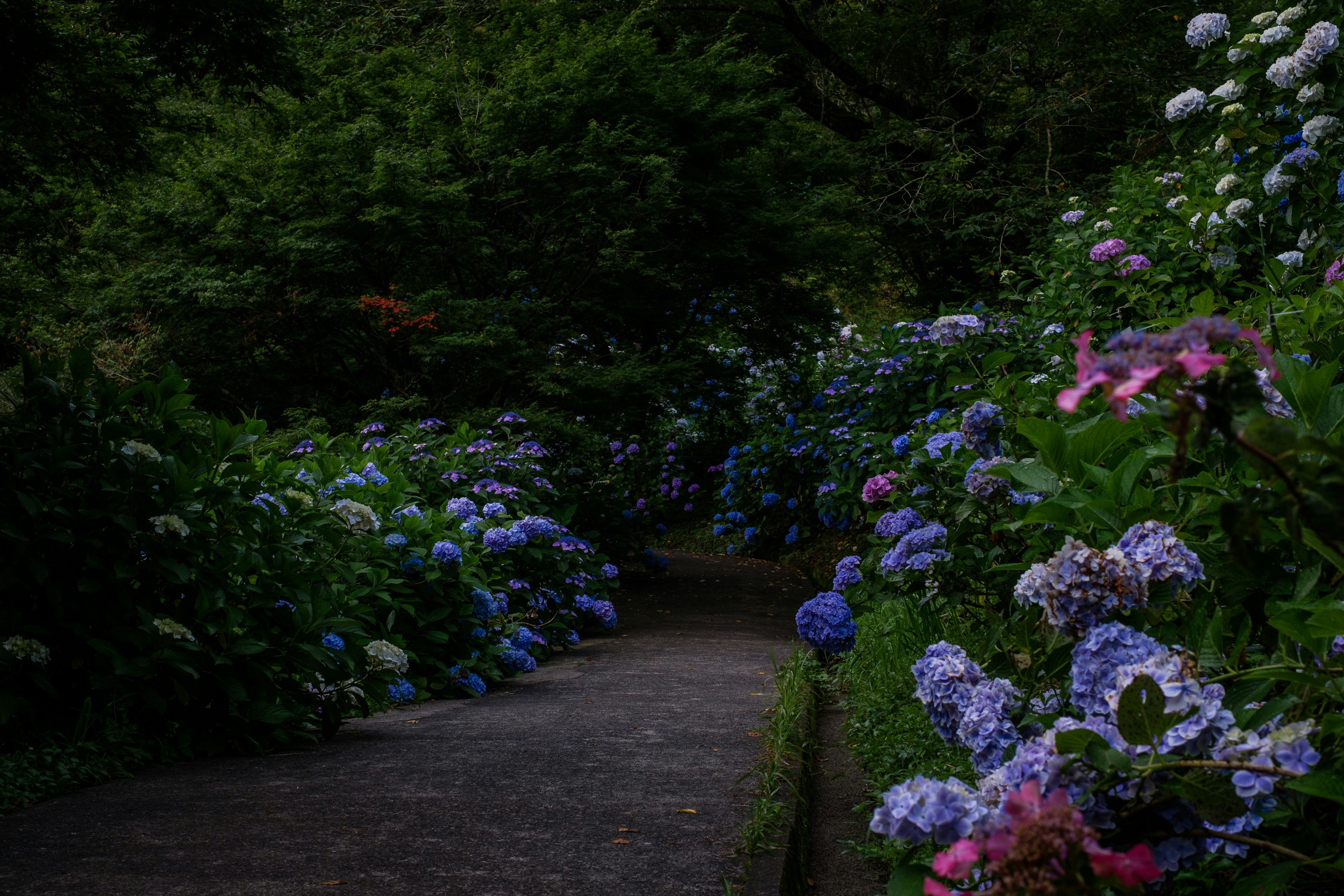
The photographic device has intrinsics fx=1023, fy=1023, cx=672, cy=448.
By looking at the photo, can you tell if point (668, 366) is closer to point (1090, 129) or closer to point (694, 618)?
point (694, 618)

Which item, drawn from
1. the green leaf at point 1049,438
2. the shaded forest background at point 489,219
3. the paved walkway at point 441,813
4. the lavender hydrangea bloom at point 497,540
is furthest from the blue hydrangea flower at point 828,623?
the shaded forest background at point 489,219

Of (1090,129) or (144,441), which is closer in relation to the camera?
(144,441)

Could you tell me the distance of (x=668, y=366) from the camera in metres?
9.26

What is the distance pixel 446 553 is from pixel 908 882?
3.95 metres

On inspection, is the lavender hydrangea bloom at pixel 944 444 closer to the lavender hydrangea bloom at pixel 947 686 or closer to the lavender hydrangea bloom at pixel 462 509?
the lavender hydrangea bloom at pixel 947 686

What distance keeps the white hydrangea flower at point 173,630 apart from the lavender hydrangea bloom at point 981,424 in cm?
257

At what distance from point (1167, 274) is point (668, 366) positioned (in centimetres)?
490

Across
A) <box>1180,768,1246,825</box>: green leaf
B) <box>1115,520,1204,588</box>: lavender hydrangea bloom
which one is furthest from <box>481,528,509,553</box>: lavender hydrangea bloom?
<box>1180,768,1246,825</box>: green leaf

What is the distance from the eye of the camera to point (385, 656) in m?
4.05

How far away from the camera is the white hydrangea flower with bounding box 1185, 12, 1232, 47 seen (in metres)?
5.01

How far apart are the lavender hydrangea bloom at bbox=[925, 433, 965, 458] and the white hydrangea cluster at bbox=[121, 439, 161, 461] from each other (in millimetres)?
2718

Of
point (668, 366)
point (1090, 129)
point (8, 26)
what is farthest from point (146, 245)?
point (1090, 129)

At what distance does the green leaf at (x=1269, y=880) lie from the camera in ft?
4.34

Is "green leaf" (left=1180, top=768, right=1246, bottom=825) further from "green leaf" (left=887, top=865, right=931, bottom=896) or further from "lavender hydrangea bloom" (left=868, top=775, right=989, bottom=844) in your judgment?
"green leaf" (left=887, top=865, right=931, bottom=896)
